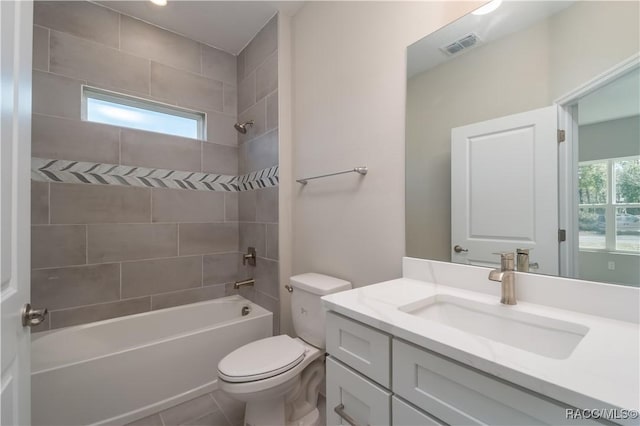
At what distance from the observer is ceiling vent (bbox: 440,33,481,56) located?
1134mm

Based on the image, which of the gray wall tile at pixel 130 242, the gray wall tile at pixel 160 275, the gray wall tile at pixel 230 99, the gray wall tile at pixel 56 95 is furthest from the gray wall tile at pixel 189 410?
the gray wall tile at pixel 230 99

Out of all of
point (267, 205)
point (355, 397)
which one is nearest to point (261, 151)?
point (267, 205)

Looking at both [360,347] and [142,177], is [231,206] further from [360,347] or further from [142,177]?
[360,347]

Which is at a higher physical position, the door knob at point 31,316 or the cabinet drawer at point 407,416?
the door knob at point 31,316

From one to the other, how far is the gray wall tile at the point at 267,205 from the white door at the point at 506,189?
1279 mm

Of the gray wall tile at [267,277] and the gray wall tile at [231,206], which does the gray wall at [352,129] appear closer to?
the gray wall tile at [267,277]

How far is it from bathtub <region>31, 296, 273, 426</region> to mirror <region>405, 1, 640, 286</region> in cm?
151

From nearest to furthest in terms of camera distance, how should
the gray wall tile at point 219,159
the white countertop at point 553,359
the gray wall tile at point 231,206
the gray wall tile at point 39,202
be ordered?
the white countertop at point 553,359 → the gray wall tile at point 39,202 → the gray wall tile at point 219,159 → the gray wall tile at point 231,206

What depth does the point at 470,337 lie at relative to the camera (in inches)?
26.9

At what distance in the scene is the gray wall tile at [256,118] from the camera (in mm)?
2203

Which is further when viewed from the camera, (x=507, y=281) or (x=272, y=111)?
(x=272, y=111)

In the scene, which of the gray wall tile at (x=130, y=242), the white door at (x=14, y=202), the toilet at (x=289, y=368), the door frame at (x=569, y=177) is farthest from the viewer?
the gray wall tile at (x=130, y=242)

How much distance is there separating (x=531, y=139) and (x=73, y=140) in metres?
2.65

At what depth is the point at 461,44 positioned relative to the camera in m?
1.17
